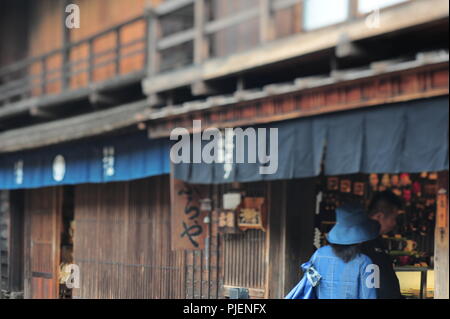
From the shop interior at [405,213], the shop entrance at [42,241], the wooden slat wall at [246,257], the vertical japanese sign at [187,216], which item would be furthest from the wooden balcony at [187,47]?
the shop interior at [405,213]

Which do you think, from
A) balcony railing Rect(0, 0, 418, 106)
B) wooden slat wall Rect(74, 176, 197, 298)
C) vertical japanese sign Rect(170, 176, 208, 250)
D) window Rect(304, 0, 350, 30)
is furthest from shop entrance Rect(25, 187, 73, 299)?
window Rect(304, 0, 350, 30)

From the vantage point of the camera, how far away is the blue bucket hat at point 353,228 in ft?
25.9

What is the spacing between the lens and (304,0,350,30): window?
8391mm

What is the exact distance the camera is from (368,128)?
7488 millimetres

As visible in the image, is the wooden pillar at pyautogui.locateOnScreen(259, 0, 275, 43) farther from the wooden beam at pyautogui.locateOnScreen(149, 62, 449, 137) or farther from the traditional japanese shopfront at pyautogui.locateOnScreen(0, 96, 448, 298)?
the traditional japanese shopfront at pyautogui.locateOnScreen(0, 96, 448, 298)

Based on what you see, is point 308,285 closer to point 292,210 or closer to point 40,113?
point 292,210

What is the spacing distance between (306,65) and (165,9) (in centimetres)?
302

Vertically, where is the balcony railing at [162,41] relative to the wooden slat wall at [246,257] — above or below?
above

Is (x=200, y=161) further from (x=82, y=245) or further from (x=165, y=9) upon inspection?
(x=82, y=245)

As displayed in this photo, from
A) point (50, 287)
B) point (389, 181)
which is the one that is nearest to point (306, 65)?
point (389, 181)

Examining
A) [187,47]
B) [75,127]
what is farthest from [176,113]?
[75,127]

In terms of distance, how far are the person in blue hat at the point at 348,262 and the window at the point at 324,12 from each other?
2.32 metres

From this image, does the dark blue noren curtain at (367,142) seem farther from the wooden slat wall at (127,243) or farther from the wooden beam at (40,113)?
the wooden beam at (40,113)

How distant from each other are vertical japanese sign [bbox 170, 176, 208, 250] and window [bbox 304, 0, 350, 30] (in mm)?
3034
